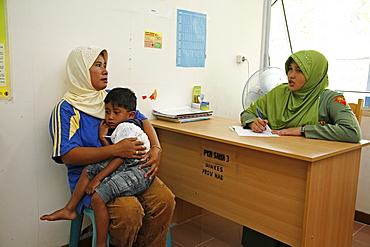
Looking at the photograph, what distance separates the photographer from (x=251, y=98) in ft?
9.05

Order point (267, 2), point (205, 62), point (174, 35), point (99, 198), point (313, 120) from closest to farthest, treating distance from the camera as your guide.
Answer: point (99, 198)
point (313, 120)
point (174, 35)
point (205, 62)
point (267, 2)

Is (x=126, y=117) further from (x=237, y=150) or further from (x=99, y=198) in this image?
(x=237, y=150)

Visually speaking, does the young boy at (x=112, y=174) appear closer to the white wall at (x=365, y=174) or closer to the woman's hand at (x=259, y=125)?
the woman's hand at (x=259, y=125)

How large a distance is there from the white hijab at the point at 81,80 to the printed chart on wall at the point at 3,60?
305 mm

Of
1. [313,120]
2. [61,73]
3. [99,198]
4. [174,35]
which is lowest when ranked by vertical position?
[99,198]

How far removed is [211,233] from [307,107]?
1123mm

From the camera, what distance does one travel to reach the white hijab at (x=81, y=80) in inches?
74.4

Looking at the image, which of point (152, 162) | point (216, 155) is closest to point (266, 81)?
point (216, 155)

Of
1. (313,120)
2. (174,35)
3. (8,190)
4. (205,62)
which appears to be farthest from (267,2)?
(8,190)

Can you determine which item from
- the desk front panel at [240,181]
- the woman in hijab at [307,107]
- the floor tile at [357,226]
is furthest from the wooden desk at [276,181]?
the floor tile at [357,226]

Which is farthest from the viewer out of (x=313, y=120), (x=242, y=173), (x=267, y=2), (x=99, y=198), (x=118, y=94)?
(x=267, y=2)

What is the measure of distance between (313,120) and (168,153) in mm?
956

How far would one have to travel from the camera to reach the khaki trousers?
171 centimetres

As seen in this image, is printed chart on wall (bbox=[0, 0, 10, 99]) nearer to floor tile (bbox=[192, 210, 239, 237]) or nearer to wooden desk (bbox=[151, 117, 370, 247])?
wooden desk (bbox=[151, 117, 370, 247])
